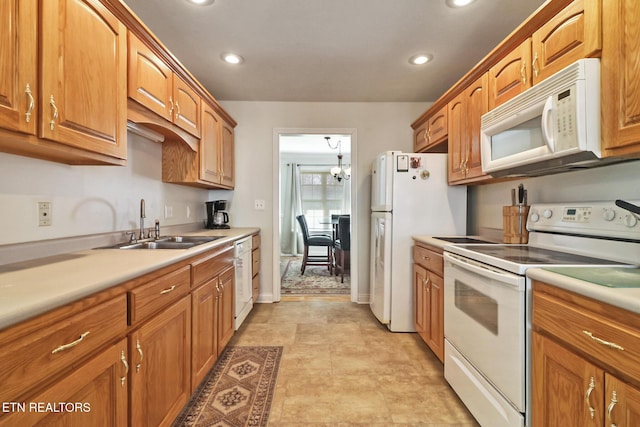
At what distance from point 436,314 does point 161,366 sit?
169 centimetres

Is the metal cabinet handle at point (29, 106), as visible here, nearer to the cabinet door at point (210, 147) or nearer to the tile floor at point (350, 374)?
the cabinet door at point (210, 147)

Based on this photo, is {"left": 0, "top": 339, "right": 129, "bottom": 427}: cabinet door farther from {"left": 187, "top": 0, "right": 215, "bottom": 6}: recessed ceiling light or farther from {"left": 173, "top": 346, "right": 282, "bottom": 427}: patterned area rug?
{"left": 187, "top": 0, "right": 215, "bottom": 6}: recessed ceiling light

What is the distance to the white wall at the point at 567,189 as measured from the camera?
52.6 inches

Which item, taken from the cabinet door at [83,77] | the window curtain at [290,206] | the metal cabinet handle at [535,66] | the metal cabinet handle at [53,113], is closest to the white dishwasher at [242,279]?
the cabinet door at [83,77]

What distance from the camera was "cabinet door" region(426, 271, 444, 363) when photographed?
1929 mm

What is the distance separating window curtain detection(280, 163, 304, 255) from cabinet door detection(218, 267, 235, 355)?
435 cm

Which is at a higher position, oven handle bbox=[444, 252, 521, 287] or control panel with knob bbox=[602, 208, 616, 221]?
control panel with knob bbox=[602, 208, 616, 221]

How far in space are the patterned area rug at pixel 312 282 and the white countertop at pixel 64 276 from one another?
8.15 feet

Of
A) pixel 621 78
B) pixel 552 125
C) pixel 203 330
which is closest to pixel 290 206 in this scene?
pixel 203 330

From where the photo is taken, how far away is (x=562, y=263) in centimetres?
120

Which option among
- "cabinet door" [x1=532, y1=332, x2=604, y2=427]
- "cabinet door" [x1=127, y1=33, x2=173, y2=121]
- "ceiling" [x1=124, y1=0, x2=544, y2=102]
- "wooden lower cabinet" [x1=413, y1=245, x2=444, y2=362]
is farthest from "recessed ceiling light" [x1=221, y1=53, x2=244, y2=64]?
"cabinet door" [x1=532, y1=332, x2=604, y2=427]

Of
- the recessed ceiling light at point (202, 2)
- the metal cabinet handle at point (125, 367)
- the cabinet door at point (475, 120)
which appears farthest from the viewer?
the cabinet door at point (475, 120)

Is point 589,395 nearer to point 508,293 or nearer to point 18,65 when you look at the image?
point 508,293

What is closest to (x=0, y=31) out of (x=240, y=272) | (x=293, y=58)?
(x=293, y=58)
